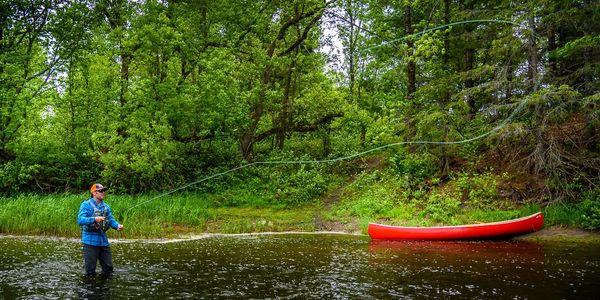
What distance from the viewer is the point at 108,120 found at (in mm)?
18734

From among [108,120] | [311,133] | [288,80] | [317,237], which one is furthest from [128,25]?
[317,237]

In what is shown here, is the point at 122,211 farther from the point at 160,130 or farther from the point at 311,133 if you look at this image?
the point at 311,133

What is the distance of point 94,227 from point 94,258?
59 cm

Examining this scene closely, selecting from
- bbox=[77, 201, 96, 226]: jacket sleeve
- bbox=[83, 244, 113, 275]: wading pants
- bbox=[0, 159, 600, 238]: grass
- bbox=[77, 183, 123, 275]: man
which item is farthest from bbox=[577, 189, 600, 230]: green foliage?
bbox=[77, 201, 96, 226]: jacket sleeve

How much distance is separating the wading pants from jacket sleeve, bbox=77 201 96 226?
0.50 meters

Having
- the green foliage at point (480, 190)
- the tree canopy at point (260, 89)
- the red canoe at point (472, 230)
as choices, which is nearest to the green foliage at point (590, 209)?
the tree canopy at point (260, 89)

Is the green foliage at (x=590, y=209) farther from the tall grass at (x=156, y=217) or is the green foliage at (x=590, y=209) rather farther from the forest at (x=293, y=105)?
the tall grass at (x=156, y=217)

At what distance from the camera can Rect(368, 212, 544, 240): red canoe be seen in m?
12.9

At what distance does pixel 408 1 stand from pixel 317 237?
9.10 metres

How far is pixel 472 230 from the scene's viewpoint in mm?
13031

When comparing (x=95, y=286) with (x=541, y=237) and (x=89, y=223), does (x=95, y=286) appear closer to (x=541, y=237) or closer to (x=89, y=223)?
(x=89, y=223)

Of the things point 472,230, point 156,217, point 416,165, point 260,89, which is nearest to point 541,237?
point 472,230

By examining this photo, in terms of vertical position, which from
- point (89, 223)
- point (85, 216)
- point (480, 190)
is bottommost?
point (89, 223)

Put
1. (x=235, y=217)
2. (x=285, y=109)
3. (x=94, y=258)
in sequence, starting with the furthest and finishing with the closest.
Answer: (x=285, y=109), (x=235, y=217), (x=94, y=258)
